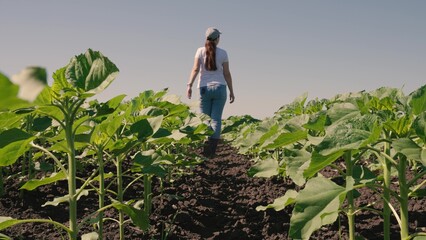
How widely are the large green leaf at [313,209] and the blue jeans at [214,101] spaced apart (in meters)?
6.17

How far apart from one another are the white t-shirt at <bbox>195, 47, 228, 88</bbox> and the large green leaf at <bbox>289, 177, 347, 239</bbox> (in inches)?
247

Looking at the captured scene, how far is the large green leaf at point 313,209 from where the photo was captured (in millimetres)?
1640

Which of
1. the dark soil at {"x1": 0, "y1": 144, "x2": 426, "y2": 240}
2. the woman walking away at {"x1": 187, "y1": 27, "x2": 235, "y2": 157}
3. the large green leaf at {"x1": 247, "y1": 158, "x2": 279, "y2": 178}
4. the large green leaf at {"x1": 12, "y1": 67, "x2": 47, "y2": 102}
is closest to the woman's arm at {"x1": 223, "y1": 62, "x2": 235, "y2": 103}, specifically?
the woman walking away at {"x1": 187, "y1": 27, "x2": 235, "y2": 157}

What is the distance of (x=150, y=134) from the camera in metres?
2.41

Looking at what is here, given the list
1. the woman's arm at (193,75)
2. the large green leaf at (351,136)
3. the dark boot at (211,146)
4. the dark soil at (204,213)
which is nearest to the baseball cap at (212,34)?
the woman's arm at (193,75)

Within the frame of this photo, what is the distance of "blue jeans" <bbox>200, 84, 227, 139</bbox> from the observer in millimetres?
7879

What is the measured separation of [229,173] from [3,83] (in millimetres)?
6838

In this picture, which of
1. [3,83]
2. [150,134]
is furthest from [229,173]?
[3,83]

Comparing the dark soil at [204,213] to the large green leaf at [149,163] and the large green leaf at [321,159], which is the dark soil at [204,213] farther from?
the large green leaf at [321,159]

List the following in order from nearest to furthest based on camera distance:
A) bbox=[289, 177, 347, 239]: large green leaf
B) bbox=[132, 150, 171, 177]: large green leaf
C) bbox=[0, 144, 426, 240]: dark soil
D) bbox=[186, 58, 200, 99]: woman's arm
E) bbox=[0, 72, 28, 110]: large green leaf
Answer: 1. bbox=[0, 72, 28, 110]: large green leaf
2. bbox=[289, 177, 347, 239]: large green leaf
3. bbox=[132, 150, 171, 177]: large green leaf
4. bbox=[0, 144, 426, 240]: dark soil
5. bbox=[186, 58, 200, 99]: woman's arm

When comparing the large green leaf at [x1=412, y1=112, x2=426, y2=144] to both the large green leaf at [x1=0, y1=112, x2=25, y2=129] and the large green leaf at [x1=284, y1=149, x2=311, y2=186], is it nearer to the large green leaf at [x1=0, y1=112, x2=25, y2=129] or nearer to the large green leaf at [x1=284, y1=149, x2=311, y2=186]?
the large green leaf at [x1=284, y1=149, x2=311, y2=186]

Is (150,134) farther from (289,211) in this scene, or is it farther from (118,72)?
(289,211)

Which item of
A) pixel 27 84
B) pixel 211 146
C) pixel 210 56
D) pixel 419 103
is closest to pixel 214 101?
pixel 210 56

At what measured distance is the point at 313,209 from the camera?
1667mm
